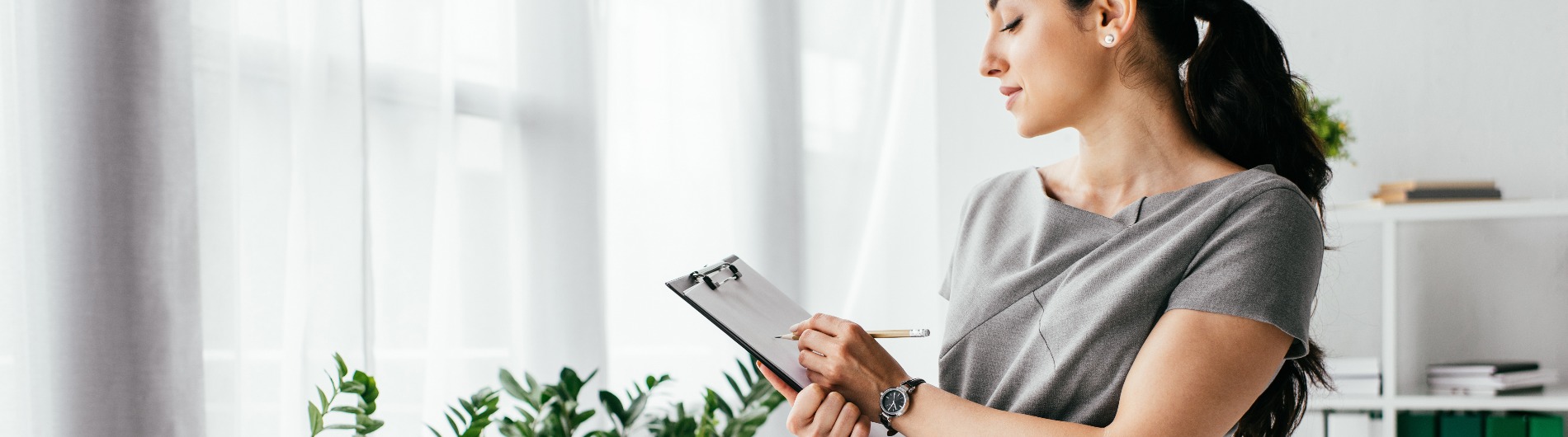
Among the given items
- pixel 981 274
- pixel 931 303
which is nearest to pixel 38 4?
pixel 981 274

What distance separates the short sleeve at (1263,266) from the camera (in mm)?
1004

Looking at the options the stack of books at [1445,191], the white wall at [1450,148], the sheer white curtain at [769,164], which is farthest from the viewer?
the white wall at [1450,148]

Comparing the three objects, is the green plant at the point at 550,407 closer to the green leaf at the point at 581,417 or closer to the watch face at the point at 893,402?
the green leaf at the point at 581,417

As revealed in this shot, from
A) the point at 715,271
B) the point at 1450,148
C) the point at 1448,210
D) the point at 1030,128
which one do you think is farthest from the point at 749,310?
the point at 1450,148

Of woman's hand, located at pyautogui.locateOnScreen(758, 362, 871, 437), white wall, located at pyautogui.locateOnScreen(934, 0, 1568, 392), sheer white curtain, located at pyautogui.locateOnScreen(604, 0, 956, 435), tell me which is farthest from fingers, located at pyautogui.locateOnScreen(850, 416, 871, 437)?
white wall, located at pyautogui.locateOnScreen(934, 0, 1568, 392)

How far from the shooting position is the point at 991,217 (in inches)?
53.1

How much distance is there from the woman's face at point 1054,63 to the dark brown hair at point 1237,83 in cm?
2

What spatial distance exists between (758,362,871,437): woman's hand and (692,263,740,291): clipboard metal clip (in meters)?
0.15

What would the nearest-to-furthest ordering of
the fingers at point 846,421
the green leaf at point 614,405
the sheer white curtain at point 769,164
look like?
1. the fingers at point 846,421
2. the green leaf at point 614,405
3. the sheer white curtain at point 769,164

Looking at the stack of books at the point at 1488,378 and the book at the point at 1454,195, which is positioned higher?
the book at the point at 1454,195

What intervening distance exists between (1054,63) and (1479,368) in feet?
6.76

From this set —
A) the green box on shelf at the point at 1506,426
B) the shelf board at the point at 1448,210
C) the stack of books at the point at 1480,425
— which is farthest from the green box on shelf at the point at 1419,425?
the shelf board at the point at 1448,210

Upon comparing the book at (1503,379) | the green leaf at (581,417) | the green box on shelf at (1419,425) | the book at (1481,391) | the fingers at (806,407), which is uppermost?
the fingers at (806,407)

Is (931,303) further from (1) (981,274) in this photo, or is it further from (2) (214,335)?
(2) (214,335)
